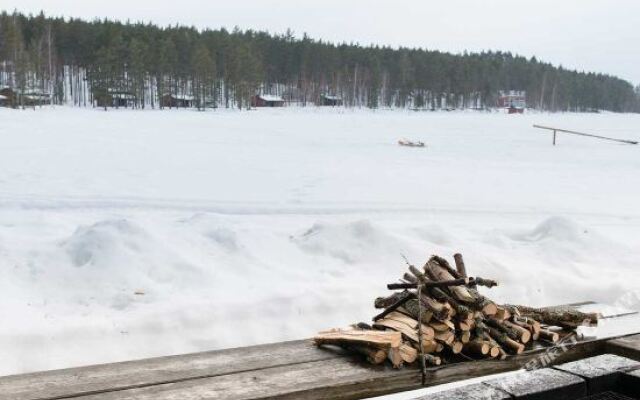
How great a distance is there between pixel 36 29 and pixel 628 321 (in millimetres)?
93526

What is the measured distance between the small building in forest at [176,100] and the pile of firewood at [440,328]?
252 ft

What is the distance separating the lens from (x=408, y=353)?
395cm

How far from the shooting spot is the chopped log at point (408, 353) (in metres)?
3.93

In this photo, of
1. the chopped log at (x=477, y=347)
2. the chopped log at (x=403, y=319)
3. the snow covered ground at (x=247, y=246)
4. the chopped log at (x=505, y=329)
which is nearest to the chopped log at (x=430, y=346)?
the chopped log at (x=403, y=319)

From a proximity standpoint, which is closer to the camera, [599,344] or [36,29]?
[599,344]

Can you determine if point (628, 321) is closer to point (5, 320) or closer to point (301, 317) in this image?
point (301, 317)

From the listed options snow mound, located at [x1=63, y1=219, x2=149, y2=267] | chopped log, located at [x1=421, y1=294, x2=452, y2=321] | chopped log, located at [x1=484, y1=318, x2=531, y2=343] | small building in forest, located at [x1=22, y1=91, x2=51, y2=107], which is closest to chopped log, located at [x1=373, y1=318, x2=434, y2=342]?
chopped log, located at [x1=421, y1=294, x2=452, y2=321]

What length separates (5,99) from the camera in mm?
64250

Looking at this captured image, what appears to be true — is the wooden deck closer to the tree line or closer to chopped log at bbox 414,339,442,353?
chopped log at bbox 414,339,442,353

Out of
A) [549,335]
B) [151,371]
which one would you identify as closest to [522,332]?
[549,335]

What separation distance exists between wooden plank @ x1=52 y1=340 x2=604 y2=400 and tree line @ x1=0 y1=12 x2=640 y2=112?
62.2 meters

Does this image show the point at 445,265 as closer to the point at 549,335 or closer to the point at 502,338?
the point at 502,338

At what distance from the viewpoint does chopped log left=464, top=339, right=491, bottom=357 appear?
13.6 ft

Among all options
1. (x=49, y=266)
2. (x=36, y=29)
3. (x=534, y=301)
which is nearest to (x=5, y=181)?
(x=49, y=266)
